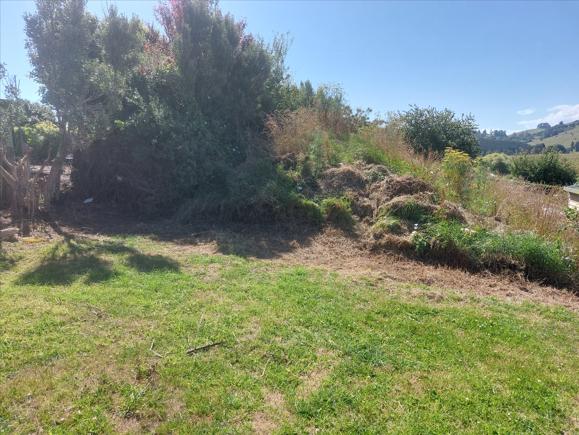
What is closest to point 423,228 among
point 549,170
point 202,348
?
point 202,348

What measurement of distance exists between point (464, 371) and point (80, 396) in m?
2.91

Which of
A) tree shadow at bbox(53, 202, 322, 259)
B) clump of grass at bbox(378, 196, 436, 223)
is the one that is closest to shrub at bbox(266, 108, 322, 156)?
tree shadow at bbox(53, 202, 322, 259)

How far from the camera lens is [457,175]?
7805mm

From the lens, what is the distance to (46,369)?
2824 millimetres

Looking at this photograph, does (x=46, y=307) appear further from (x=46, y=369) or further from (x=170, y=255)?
(x=170, y=255)

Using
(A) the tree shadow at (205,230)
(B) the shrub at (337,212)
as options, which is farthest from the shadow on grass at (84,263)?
(B) the shrub at (337,212)

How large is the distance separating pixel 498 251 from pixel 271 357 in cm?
410

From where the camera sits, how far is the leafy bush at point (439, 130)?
1449 centimetres

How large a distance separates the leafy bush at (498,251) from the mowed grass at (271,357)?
1.07 m

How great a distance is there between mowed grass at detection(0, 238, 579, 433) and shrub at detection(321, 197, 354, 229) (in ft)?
7.76

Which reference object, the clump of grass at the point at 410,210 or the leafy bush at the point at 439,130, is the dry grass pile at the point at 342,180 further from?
the leafy bush at the point at 439,130

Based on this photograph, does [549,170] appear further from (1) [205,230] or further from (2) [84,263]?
(2) [84,263]

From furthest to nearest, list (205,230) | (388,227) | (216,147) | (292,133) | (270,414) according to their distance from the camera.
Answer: (292,133) → (216,147) → (205,230) → (388,227) → (270,414)

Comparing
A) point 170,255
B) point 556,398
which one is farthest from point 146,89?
point 556,398
